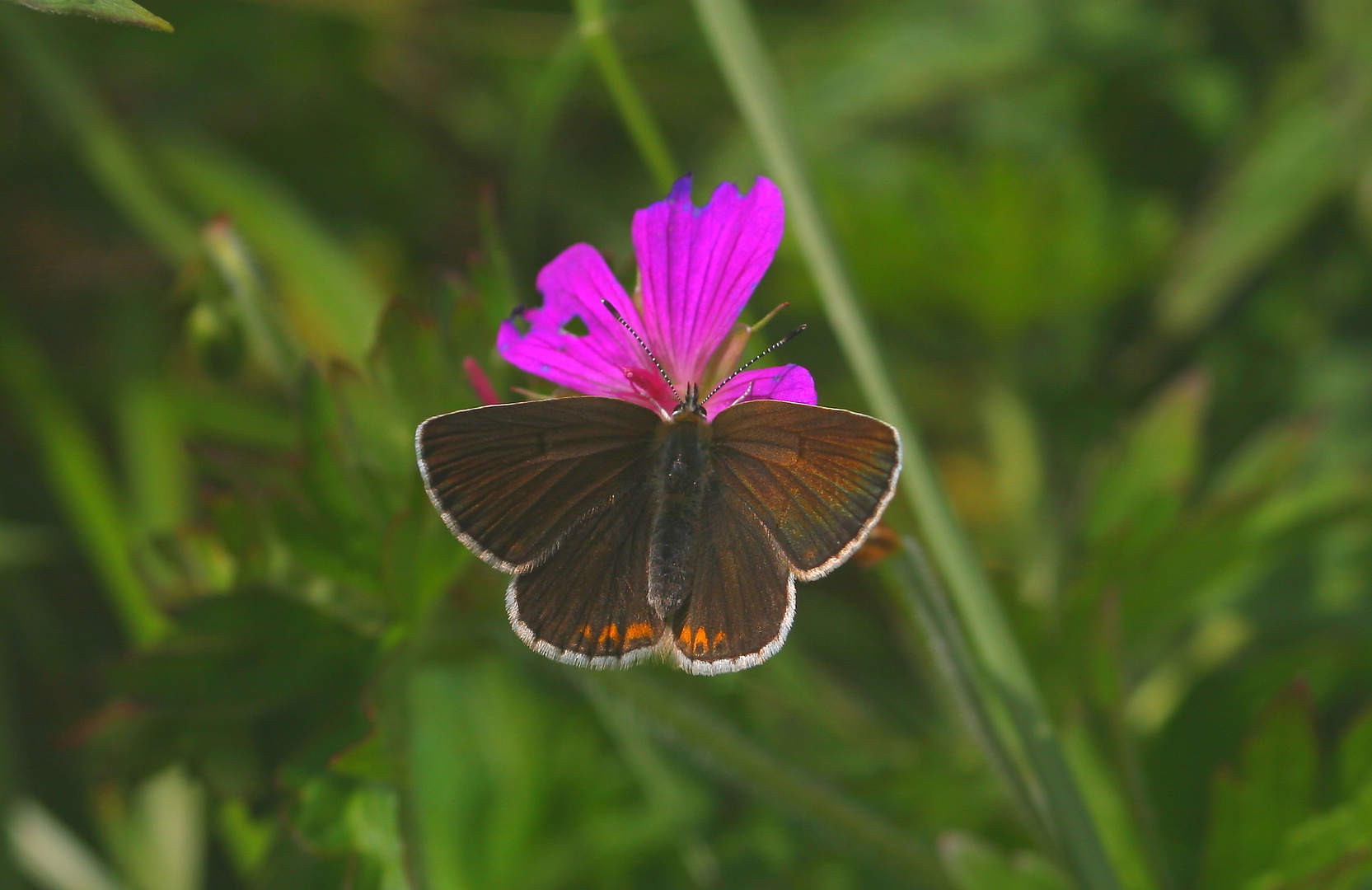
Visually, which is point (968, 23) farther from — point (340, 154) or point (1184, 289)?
point (340, 154)

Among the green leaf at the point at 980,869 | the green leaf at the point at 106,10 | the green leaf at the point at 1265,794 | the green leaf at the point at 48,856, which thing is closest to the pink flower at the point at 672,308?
the green leaf at the point at 106,10

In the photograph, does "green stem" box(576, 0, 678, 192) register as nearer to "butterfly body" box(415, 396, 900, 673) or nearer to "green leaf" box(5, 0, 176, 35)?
"butterfly body" box(415, 396, 900, 673)

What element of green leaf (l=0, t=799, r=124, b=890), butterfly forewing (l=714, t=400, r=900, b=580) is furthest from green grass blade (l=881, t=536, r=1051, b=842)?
green leaf (l=0, t=799, r=124, b=890)

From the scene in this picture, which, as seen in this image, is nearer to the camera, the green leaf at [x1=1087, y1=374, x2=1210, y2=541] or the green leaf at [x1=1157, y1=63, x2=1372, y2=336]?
the green leaf at [x1=1087, y1=374, x2=1210, y2=541]

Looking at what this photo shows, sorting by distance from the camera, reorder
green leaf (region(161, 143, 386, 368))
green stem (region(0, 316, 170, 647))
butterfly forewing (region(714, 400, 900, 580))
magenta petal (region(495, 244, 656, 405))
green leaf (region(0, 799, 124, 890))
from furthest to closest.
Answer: green leaf (region(161, 143, 386, 368)) → green stem (region(0, 316, 170, 647)) → green leaf (region(0, 799, 124, 890)) → magenta petal (region(495, 244, 656, 405)) → butterfly forewing (region(714, 400, 900, 580))

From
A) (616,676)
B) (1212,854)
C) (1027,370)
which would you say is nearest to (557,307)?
(616,676)
